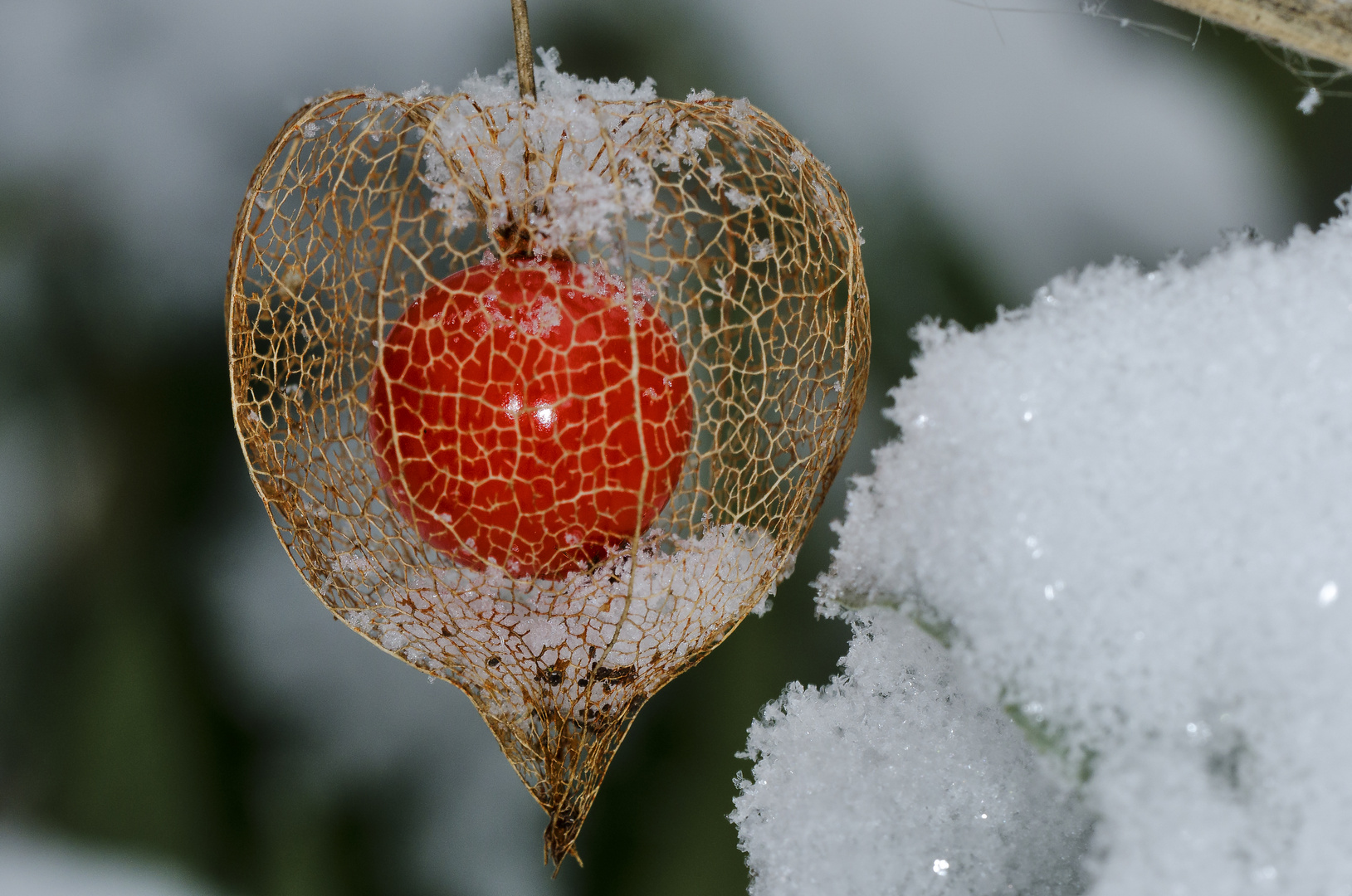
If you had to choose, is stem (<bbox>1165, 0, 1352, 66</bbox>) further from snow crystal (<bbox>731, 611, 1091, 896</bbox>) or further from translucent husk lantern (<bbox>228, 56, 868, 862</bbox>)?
snow crystal (<bbox>731, 611, 1091, 896</bbox>)

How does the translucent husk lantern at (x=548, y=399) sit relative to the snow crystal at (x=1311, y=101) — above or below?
below

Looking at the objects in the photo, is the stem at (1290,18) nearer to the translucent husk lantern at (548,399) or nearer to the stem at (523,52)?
the translucent husk lantern at (548,399)

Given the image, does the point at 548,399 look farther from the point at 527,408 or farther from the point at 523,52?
the point at 523,52

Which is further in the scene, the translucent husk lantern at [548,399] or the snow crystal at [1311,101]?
the snow crystal at [1311,101]

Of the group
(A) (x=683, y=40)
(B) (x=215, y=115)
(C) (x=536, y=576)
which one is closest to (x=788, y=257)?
(A) (x=683, y=40)

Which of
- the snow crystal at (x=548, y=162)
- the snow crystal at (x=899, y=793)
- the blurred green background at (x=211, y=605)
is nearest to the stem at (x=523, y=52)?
the snow crystal at (x=548, y=162)

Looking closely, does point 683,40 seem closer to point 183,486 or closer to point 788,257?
point 788,257
